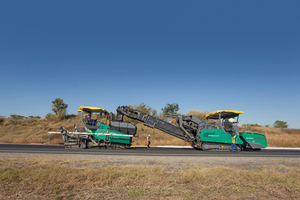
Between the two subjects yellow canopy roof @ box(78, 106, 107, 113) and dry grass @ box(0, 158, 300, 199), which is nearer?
dry grass @ box(0, 158, 300, 199)

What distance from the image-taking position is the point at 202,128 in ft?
52.1

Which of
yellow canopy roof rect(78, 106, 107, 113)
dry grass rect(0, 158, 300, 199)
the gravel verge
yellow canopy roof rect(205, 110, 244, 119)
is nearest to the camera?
dry grass rect(0, 158, 300, 199)

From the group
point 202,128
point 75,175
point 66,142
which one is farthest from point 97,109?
point 75,175

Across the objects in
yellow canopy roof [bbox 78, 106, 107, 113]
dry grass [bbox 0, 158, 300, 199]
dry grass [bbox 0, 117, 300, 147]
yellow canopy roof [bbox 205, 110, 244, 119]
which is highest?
yellow canopy roof [bbox 78, 106, 107, 113]

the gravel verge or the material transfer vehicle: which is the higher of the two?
the material transfer vehicle

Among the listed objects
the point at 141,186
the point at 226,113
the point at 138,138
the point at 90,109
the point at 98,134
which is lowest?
the point at 141,186

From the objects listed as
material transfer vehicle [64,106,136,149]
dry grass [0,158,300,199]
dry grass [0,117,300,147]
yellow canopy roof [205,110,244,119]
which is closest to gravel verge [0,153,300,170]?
dry grass [0,158,300,199]

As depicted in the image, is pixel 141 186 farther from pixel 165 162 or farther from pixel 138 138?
pixel 138 138

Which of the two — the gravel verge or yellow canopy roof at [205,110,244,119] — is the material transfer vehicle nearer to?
the gravel verge

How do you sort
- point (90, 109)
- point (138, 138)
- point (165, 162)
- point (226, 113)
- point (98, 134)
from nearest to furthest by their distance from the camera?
1. point (165, 162)
2. point (98, 134)
3. point (226, 113)
4. point (90, 109)
5. point (138, 138)

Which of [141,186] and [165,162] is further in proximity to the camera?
[165,162]

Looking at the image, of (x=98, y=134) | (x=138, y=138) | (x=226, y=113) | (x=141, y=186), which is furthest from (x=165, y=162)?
(x=138, y=138)

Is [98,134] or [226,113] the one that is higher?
[226,113]

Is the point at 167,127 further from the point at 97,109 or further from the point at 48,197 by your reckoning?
the point at 48,197
